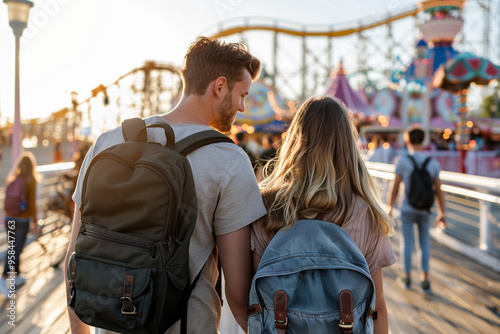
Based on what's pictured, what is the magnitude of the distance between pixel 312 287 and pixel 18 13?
413 cm

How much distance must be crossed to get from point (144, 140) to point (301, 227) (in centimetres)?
47

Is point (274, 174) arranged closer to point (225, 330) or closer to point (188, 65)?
point (188, 65)

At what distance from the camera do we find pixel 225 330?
7.78 ft

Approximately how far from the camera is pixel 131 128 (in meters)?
1.09

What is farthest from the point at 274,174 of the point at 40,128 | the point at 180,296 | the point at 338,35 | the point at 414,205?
the point at 40,128

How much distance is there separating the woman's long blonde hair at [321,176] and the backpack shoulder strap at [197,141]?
0.25 metres

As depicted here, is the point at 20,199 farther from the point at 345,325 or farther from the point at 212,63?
the point at 345,325

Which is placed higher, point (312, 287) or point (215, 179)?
point (215, 179)

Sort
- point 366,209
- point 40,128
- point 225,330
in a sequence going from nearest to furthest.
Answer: point 366,209 < point 225,330 < point 40,128

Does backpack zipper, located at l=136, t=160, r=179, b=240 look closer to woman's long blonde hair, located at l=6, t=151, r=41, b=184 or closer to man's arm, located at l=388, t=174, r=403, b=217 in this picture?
man's arm, located at l=388, t=174, r=403, b=217

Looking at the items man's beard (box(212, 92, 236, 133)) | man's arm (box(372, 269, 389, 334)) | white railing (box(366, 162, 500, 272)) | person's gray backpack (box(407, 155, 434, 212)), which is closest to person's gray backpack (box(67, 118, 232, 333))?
man's beard (box(212, 92, 236, 133))

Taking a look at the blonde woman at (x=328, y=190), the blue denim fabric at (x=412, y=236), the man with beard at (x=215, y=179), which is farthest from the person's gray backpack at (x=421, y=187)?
the man with beard at (x=215, y=179)

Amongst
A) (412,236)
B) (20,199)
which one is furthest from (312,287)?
(20,199)

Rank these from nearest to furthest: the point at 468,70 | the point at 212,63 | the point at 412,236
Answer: the point at 212,63, the point at 412,236, the point at 468,70
